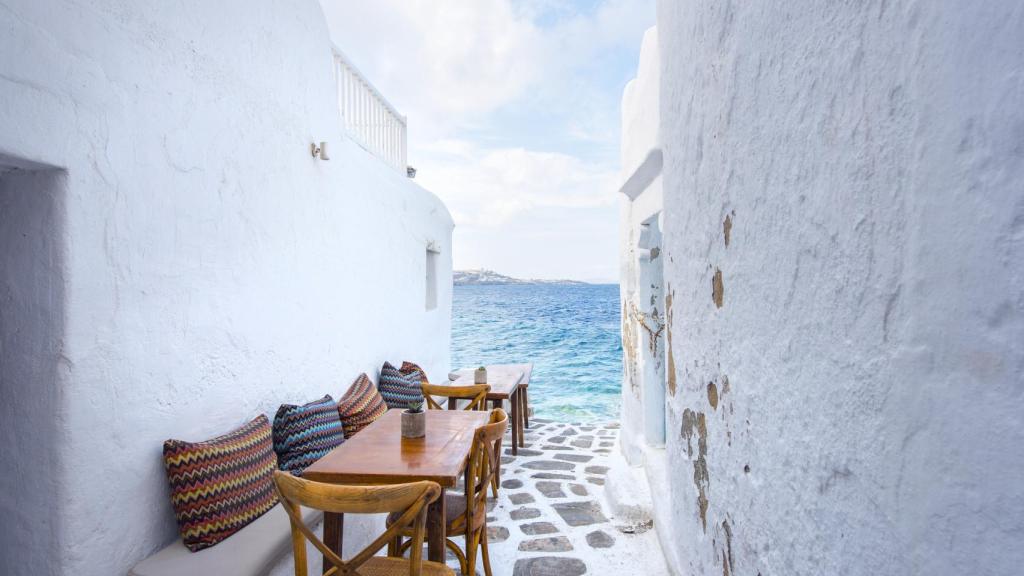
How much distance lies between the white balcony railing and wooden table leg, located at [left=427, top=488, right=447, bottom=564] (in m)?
3.41

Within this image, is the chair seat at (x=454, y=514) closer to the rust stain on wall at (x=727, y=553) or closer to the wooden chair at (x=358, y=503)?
the wooden chair at (x=358, y=503)

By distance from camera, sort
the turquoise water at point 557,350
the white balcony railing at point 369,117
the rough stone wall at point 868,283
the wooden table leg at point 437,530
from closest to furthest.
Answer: the rough stone wall at point 868,283, the wooden table leg at point 437,530, the white balcony railing at point 369,117, the turquoise water at point 557,350

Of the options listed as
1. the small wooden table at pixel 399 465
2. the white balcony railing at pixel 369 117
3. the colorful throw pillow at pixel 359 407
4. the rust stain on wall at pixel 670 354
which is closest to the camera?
the small wooden table at pixel 399 465

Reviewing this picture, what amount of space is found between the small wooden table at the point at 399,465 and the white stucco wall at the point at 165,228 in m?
0.77

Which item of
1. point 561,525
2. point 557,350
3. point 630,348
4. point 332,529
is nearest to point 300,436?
point 332,529

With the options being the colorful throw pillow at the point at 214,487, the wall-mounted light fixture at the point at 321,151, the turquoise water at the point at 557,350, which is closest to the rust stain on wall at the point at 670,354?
the colorful throw pillow at the point at 214,487

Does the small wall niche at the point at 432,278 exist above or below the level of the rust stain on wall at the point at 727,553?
above

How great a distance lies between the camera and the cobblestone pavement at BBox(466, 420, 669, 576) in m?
3.17

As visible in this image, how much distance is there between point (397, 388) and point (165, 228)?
2864mm

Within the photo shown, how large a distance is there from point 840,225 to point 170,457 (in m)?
2.77

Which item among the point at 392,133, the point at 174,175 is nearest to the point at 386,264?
the point at 392,133

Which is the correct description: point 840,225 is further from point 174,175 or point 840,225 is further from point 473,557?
point 174,175

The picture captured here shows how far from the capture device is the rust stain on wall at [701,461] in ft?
6.81

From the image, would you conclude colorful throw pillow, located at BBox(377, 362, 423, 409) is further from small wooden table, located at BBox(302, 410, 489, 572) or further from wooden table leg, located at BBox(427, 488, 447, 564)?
wooden table leg, located at BBox(427, 488, 447, 564)
